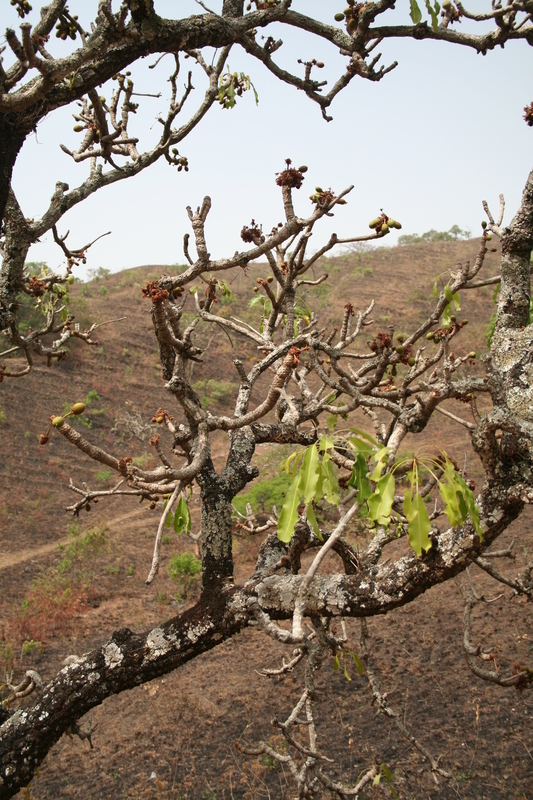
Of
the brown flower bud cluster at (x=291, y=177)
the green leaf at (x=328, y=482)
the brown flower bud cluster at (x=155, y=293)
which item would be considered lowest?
the green leaf at (x=328, y=482)

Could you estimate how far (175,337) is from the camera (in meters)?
2.28

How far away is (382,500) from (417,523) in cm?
11

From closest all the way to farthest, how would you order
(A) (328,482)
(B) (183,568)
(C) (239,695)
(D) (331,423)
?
(A) (328,482), (D) (331,423), (C) (239,695), (B) (183,568)

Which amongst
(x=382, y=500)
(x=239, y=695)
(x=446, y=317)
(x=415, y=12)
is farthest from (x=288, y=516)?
(x=239, y=695)

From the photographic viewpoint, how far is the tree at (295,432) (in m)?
1.61

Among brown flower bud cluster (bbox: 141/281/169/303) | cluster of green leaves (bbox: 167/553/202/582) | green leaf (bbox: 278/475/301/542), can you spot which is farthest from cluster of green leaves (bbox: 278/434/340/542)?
cluster of green leaves (bbox: 167/553/202/582)

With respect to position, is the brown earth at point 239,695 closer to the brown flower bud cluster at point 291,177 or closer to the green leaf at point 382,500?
the green leaf at point 382,500

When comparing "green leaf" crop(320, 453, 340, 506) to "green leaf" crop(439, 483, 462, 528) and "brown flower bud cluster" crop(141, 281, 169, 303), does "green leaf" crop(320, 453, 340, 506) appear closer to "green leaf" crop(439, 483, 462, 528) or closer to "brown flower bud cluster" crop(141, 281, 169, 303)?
"green leaf" crop(439, 483, 462, 528)

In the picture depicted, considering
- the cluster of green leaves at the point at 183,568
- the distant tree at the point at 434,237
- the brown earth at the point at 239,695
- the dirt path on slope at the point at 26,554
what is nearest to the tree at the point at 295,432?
the brown earth at the point at 239,695

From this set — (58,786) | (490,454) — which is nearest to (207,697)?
(58,786)

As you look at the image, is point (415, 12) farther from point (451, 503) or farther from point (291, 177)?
point (451, 503)

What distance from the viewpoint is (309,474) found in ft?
4.79

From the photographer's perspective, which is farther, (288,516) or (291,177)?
(291,177)

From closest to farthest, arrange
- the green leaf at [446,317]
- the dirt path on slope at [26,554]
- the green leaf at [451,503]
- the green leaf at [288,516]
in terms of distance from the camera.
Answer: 1. the green leaf at [451,503]
2. the green leaf at [288,516]
3. the green leaf at [446,317]
4. the dirt path on slope at [26,554]
